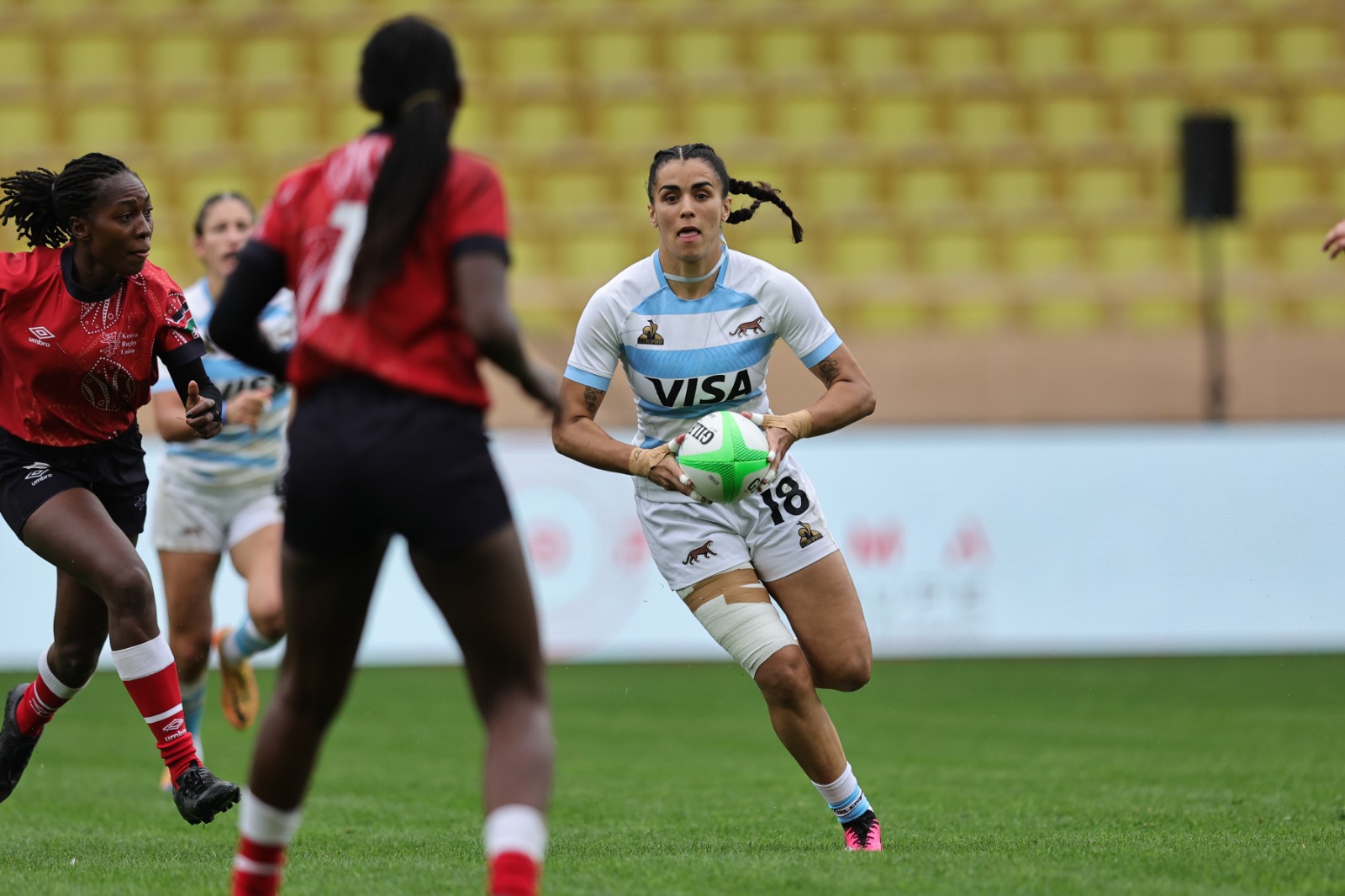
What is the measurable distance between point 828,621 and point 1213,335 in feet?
35.3

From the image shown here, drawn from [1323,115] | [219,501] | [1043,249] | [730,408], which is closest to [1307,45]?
[1323,115]

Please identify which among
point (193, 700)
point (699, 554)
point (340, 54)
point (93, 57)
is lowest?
point (193, 700)

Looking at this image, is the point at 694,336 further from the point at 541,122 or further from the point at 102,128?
the point at 102,128

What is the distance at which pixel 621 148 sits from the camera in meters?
17.8

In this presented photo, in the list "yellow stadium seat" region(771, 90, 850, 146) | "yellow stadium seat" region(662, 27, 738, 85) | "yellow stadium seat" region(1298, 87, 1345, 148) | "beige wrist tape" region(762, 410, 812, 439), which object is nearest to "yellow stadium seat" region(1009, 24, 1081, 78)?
"yellow stadium seat" region(771, 90, 850, 146)

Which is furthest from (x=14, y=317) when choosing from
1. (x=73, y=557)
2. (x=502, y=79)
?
(x=502, y=79)

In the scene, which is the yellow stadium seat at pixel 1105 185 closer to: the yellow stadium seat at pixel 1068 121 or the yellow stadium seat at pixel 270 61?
the yellow stadium seat at pixel 1068 121

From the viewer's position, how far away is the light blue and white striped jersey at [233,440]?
8055 millimetres

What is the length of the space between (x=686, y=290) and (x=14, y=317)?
228cm

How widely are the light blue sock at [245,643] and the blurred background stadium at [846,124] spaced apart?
322 inches

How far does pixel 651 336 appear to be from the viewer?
5.89 m

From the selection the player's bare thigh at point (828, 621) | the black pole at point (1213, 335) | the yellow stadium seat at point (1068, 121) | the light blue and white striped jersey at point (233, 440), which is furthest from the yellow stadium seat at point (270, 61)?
the player's bare thigh at point (828, 621)

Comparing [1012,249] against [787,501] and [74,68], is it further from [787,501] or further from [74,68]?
[787,501]

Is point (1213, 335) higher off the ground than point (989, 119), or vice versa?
point (989, 119)
